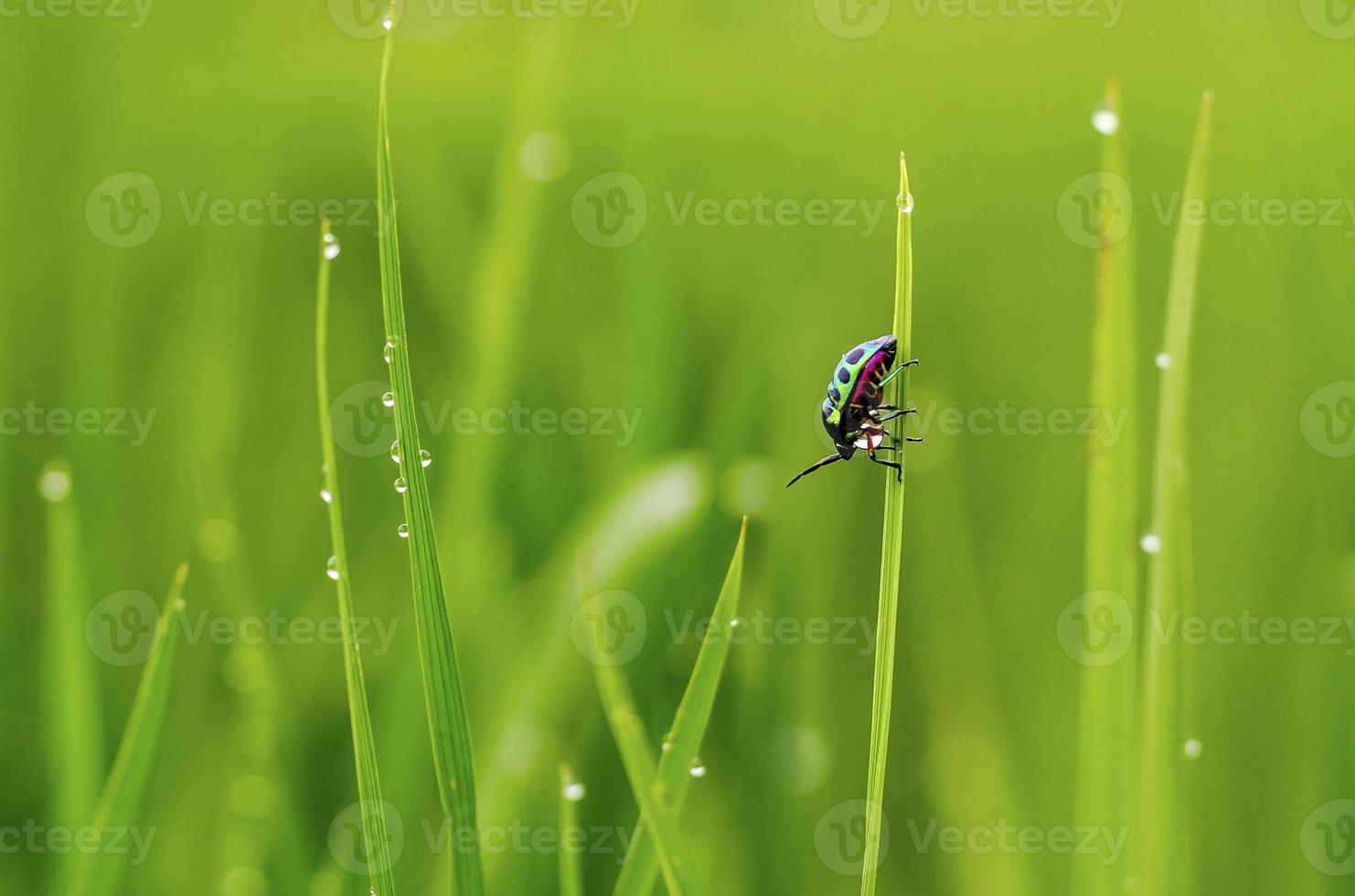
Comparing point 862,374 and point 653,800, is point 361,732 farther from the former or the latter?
point 862,374

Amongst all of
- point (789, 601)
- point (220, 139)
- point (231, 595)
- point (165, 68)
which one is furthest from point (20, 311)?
point (789, 601)

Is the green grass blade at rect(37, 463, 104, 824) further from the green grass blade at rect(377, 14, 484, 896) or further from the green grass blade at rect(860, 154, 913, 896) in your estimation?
the green grass blade at rect(860, 154, 913, 896)

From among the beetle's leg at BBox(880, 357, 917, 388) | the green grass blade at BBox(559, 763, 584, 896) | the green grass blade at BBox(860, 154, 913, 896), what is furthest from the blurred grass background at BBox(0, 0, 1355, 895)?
the green grass blade at BBox(860, 154, 913, 896)

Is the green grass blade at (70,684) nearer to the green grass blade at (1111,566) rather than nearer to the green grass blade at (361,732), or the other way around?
the green grass blade at (361,732)

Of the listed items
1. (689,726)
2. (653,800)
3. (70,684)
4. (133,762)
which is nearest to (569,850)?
(689,726)

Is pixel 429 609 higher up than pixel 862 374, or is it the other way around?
pixel 862 374

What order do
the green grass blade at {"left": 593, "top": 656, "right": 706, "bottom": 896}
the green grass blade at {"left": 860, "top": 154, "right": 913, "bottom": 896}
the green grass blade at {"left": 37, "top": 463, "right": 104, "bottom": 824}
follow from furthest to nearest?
the green grass blade at {"left": 37, "top": 463, "right": 104, "bottom": 824}, the green grass blade at {"left": 860, "top": 154, "right": 913, "bottom": 896}, the green grass blade at {"left": 593, "top": 656, "right": 706, "bottom": 896}

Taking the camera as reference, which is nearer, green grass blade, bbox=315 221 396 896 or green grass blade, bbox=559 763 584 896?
green grass blade, bbox=315 221 396 896
